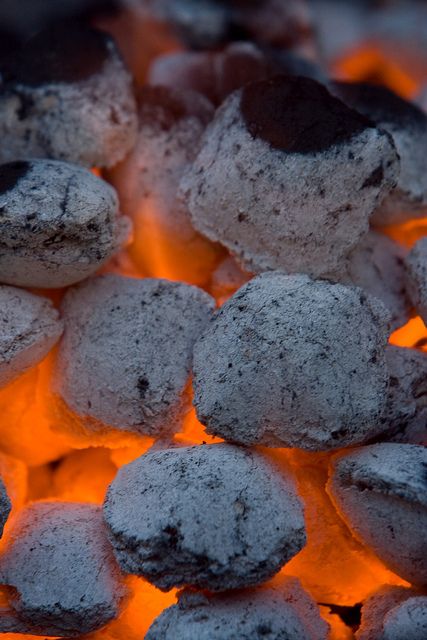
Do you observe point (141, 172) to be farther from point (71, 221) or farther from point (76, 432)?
point (76, 432)

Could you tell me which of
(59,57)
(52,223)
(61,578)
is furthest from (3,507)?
(59,57)

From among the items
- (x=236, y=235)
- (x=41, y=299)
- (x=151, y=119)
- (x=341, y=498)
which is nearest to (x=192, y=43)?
(x=151, y=119)

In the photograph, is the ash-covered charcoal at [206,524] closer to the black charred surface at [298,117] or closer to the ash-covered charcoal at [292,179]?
the ash-covered charcoal at [292,179]

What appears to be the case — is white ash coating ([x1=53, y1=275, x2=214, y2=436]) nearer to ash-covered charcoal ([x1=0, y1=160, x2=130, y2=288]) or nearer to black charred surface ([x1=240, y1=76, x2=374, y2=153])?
ash-covered charcoal ([x1=0, y1=160, x2=130, y2=288])

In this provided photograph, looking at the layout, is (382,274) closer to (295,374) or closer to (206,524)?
(295,374)

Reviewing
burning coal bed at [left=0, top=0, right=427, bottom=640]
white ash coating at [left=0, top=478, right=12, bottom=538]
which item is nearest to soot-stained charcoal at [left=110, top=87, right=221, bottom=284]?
burning coal bed at [left=0, top=0, right=427, bottom=640]
